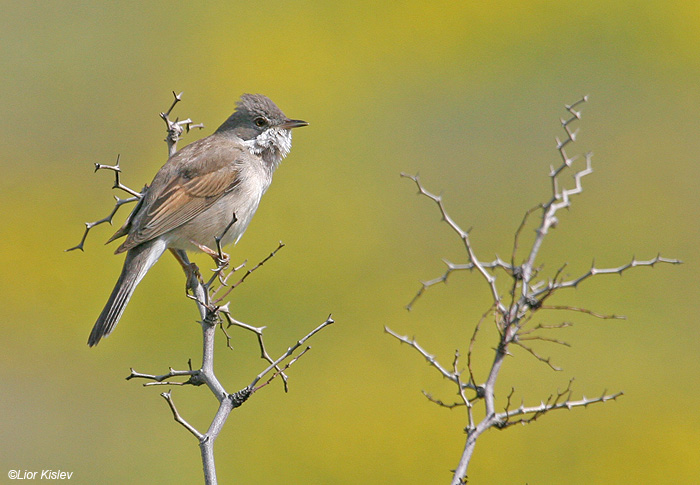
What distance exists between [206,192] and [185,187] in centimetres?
17

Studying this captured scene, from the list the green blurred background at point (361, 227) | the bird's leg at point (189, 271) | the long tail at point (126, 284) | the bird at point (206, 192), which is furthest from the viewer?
the green blurred background at point (361, 227)

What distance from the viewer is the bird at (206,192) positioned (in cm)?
615

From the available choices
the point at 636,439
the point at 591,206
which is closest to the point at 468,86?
the point at 591,206

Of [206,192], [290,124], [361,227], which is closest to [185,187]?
[206,192]

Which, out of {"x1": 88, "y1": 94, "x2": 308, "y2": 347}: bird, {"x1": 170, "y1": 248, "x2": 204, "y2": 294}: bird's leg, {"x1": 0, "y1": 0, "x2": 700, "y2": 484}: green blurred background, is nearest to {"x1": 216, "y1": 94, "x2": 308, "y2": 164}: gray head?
{"x1": 88, "y1": 94, "x2": 308, "y2": 347}: bird

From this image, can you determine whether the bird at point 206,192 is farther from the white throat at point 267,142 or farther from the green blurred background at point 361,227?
the green blurred background at point 361,227

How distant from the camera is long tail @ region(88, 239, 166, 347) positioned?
18.5 ft

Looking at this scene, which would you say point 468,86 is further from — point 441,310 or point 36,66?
point 36,66

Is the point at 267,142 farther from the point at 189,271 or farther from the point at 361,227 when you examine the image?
the point at 361,227

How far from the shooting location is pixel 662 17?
19938mm

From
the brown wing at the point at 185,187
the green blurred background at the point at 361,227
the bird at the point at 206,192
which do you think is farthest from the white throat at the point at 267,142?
the green blurred background at the point at 361,227

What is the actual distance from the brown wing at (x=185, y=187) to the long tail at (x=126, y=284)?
0.31ft

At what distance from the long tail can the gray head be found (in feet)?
3.85

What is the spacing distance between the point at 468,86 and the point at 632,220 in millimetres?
5543
